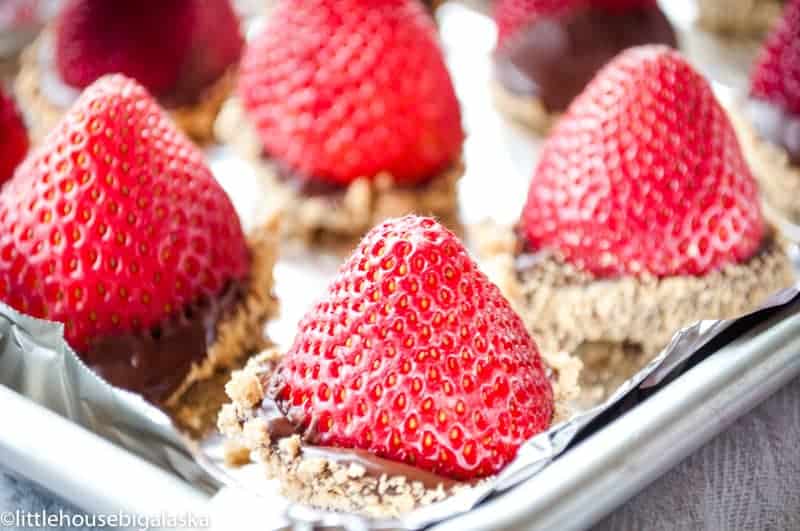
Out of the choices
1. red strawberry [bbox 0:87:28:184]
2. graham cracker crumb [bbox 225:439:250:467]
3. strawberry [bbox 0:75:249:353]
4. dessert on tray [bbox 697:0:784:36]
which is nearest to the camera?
graham cracker crumb [bbox 225:439:250:467]

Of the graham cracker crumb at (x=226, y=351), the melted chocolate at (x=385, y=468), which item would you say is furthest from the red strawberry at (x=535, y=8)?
the melted chocolate at (x=385, y=468)

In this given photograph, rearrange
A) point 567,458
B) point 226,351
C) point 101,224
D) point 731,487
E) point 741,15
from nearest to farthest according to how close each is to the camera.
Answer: point 567,458, point 731,487, point 101,224, point 226,351, point 741,15

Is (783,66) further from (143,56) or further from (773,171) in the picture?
(143,56)

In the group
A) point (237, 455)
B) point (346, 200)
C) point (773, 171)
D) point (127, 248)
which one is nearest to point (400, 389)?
point (237, 455)

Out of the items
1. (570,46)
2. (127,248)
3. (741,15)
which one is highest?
(127,248)

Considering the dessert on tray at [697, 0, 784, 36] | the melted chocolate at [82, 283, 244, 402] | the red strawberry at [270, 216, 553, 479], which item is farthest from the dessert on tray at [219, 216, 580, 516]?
the dessert on tray at [697, 0, 784, 36]

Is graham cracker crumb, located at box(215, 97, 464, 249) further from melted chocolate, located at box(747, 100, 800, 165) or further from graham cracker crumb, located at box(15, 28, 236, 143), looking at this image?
melted chocolate, located at box(747, 100, 800, 165)

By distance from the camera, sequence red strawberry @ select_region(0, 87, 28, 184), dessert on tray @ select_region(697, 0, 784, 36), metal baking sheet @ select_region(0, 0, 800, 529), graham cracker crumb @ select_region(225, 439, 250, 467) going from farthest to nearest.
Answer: dessert on tray @ select_region(697, 0, 784, 36)
red strawberry @ select_region(0, 87, 28, 184)
graham cracker crumb @ select_region(225, 439, 250, 467)
metal baking sheet @ select_region(0, 0, 800, 529)

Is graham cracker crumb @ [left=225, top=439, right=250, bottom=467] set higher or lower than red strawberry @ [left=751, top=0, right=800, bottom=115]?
higher
